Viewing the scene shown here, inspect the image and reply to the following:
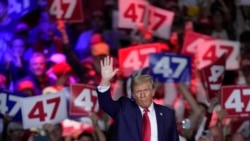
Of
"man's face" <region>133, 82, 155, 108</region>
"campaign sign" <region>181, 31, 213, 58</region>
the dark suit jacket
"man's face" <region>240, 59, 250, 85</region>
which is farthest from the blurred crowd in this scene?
"man's face" <region>133, 82, 155, 108</region>

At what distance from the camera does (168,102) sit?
1222 centimetres

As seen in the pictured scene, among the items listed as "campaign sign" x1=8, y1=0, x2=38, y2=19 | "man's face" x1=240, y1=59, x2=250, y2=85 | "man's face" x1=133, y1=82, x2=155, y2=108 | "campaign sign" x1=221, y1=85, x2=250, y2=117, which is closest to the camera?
"man's face" x1=133, y1=82, x2=155, y2=108

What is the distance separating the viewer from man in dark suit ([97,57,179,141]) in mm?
8344

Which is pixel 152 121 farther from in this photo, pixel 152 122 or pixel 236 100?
pixel 236 100

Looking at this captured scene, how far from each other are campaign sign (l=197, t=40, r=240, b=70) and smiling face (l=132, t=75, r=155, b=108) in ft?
13.8

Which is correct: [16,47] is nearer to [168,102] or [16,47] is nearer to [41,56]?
[41,56]

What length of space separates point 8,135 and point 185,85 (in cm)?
203

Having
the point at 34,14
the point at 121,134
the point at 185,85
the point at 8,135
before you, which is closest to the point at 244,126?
the point at 185,85

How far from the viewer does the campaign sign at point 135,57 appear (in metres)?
12.6

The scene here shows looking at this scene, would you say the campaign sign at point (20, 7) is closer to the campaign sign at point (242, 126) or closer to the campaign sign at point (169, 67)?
the campaign sign at point (169, 67)

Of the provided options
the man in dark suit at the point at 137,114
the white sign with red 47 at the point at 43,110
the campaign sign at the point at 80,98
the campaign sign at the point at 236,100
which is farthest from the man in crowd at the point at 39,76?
the man in dark suit at the point at 137,114

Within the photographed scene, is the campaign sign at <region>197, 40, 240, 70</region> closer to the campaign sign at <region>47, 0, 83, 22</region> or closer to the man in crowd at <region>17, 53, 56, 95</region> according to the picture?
the man in crowd at <region>17, 53, 56, 95</region>

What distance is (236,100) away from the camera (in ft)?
35.6

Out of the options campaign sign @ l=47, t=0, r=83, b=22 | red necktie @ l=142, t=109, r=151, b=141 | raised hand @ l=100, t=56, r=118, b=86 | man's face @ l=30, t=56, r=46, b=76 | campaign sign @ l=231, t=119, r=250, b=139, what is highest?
raised hand @ l=100, t=56, r=118, b=86
